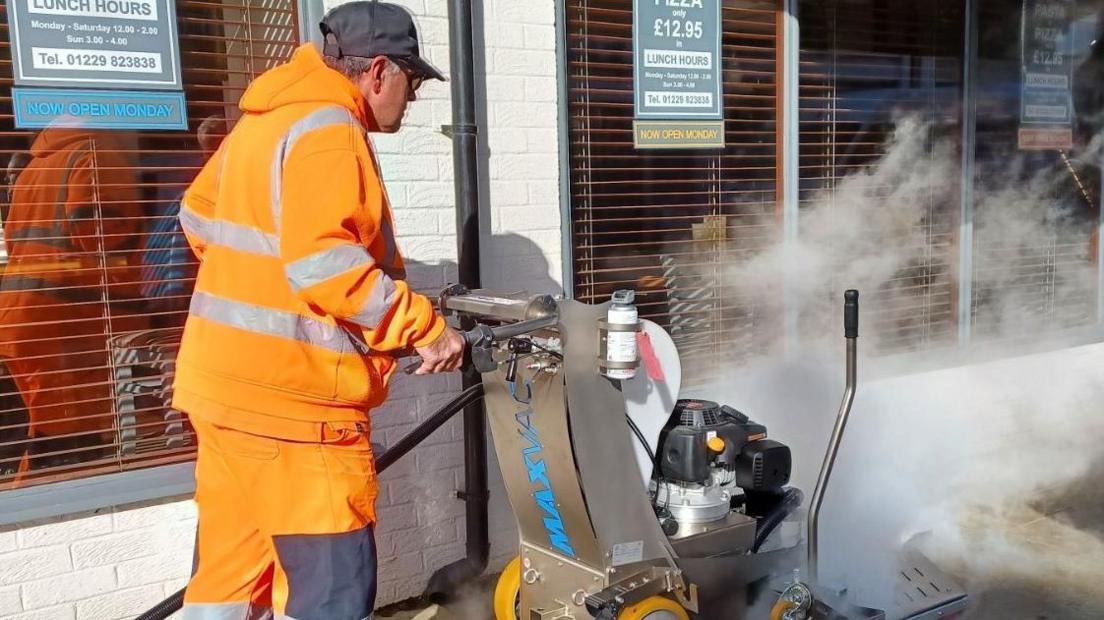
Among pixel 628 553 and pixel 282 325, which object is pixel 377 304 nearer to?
pixel 282 325

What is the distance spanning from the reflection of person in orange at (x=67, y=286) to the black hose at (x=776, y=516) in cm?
236

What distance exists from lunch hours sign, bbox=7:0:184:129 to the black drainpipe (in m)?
1.04

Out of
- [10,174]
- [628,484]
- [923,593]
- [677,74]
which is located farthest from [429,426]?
[677,74]

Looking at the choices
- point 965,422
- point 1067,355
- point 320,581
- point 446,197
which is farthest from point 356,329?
point 1067,355

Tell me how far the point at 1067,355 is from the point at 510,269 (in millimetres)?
4221

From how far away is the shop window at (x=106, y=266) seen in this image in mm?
3254

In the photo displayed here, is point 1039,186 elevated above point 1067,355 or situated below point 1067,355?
above

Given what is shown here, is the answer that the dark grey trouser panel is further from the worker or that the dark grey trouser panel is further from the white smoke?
the white smoke

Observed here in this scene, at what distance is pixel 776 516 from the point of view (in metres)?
3.17

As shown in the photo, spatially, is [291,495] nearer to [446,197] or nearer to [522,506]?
[522,506]

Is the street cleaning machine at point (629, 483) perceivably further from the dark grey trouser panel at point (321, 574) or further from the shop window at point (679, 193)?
the shop window at point (679, 193)

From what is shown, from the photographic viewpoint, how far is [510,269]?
4035 millimetres

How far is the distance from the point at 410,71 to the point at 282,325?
0.75 m

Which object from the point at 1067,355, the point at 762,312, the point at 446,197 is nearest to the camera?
the point at 446,197
